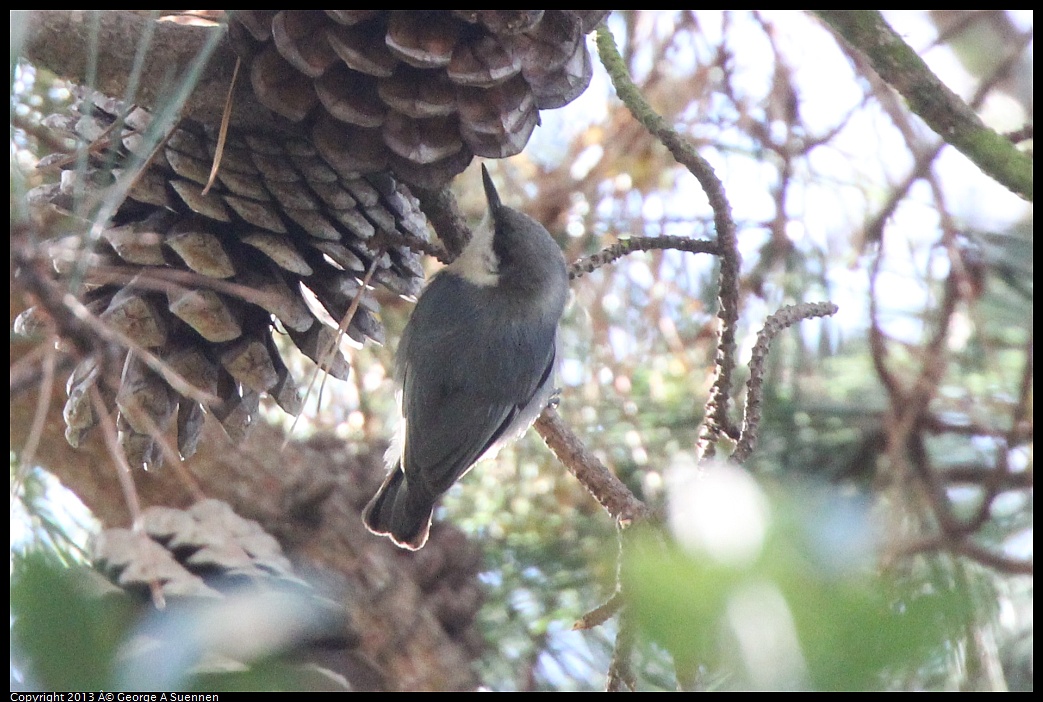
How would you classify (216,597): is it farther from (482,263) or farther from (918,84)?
(918,84)

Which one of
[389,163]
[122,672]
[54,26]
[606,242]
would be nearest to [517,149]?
[389,163]

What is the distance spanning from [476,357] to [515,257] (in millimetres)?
164

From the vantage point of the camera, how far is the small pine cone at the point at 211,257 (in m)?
0.82

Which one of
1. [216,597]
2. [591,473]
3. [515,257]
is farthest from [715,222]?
[216,597]

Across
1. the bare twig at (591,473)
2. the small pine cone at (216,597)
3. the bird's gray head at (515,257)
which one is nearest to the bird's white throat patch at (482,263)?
the bird's gray head at (515,257)

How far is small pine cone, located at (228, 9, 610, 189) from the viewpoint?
0.79m

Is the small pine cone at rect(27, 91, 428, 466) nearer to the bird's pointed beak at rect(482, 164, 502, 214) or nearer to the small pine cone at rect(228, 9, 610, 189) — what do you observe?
the small pine cone at rect(228, 9, 610, 189)

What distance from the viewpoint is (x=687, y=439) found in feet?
4.54

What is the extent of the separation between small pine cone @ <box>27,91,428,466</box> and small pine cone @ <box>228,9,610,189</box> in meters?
0.05

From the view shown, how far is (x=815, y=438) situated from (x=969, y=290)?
12.4 inches

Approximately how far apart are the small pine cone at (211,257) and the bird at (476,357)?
14.1 inches

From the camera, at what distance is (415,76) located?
2.69 feet

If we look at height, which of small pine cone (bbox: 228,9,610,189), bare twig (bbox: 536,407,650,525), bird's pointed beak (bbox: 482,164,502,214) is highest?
small pine cone (bbox: 228,9,610,189)

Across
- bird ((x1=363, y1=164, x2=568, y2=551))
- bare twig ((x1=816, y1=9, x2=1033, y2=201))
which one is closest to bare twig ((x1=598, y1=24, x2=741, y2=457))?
bare twig ((x1=816, y1=9, x2=1033, y2=201))
